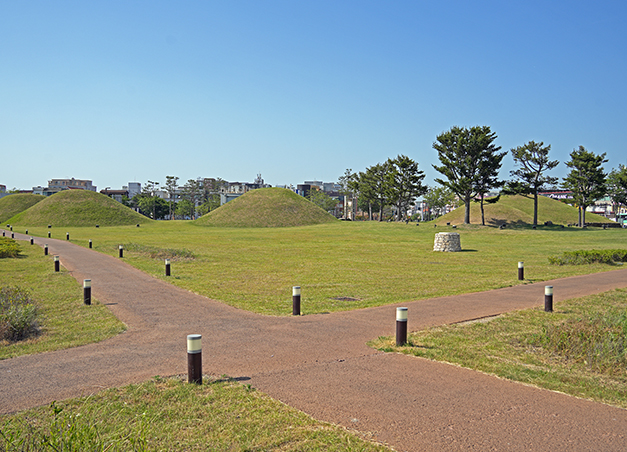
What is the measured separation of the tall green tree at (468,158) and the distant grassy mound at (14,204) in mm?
99232

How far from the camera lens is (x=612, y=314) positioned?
444 inches

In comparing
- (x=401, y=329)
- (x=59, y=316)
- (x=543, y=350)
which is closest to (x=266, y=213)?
(x=59, y=316)

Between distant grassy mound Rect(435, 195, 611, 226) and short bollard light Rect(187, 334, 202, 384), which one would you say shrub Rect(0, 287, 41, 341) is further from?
distant grassy mound Rect(435, 195, 611, 226)

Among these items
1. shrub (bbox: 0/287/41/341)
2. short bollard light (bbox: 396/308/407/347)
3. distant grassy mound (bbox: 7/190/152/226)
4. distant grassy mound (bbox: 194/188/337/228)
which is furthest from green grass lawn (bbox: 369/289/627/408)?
distant grassy mound (bbox: 7/190/152/226)

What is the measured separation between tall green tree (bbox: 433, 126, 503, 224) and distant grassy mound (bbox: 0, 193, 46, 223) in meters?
99.2

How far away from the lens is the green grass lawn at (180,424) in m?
4.98

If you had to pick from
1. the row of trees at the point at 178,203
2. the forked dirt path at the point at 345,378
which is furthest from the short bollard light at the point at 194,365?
the row of trees at the point at 178,203

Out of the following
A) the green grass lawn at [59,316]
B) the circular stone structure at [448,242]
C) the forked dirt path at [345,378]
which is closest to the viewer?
the forked dirt path at [345,378]

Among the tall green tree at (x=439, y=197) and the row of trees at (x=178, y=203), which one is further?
the row of trees at (x=178, y=203)

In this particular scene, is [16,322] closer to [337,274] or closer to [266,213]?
[337,274]

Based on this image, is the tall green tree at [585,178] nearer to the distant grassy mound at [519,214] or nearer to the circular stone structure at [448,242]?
the distant grassy mound at [519,214]

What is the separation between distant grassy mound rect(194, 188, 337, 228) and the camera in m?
97.3

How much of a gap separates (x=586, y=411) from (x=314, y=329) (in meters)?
5.99

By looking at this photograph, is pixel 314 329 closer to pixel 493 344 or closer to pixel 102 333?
pixel 493 344
